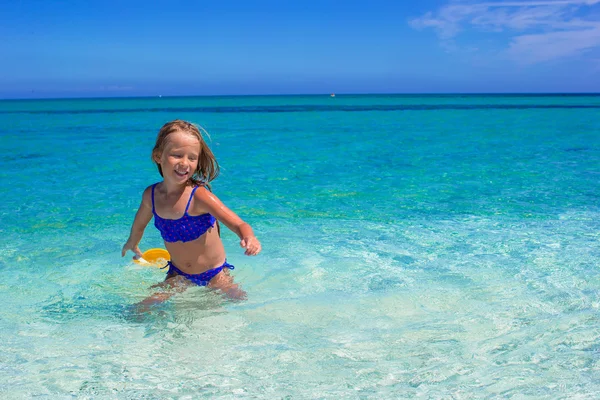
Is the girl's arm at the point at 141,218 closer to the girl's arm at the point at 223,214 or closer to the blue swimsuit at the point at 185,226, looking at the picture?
the blue swimsuit at the point at 185,226

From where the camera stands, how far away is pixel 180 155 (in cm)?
335

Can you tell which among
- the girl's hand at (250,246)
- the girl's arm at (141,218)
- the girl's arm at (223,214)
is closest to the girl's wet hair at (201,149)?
the girl's arm at (223,214)

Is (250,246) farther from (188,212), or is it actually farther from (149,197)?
(149,197)

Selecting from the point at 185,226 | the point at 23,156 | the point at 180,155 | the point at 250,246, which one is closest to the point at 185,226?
the point at 185,226

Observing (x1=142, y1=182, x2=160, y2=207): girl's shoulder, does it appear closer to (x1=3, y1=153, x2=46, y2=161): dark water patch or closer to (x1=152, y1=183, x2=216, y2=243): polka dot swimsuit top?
(x1=152, y1=183, x2=216, y2=243): polka dot swimsuit top

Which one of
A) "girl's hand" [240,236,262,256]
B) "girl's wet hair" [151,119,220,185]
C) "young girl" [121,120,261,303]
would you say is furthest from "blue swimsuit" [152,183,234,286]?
"girl's hand" [240,236,262,256]

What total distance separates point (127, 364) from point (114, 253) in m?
2.52

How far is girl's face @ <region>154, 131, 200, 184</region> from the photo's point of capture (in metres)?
3.32

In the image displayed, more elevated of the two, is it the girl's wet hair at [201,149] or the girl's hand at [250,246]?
the girl's wet hair at [201,149]

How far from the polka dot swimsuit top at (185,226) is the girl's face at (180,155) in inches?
9.7

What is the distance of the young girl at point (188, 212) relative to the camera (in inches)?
131

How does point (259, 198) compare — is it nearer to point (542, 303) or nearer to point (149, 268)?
point (149, 268)

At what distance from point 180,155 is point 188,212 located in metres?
0.35

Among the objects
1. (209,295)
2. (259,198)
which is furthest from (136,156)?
(209,295)
